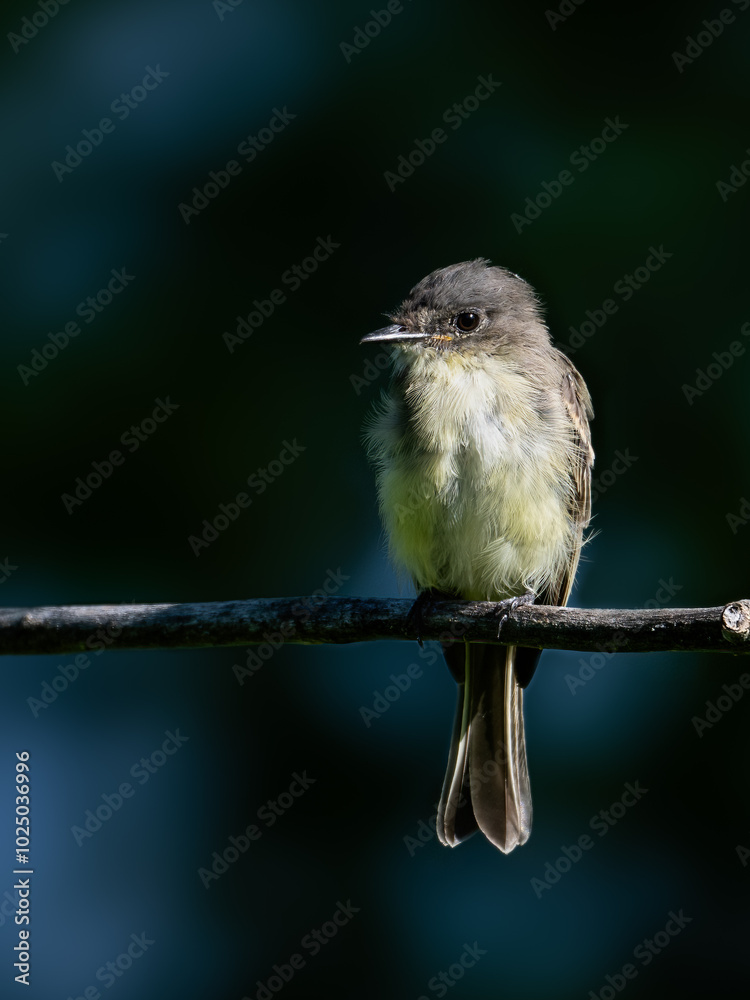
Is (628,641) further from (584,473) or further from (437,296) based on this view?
(437,296)

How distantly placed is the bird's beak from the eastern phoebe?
0.01 metres

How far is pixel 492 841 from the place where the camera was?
434 cm

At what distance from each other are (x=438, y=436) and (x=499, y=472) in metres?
0.27

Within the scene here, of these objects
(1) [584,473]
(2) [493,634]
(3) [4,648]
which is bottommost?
(3) [4,648]

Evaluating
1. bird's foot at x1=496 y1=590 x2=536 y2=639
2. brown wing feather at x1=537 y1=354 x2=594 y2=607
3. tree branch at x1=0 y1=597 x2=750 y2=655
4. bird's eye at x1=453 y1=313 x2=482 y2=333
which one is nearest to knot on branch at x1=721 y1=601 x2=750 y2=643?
tree branch at x1=0 y1=597 x2=750 y2=655

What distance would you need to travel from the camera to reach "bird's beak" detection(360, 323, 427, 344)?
14.9 feet

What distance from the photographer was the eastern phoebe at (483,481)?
419 cm

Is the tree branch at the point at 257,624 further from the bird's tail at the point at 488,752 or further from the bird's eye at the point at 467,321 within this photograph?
the bird's eye at the point at 467,321

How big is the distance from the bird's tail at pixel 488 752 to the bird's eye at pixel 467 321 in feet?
4.42

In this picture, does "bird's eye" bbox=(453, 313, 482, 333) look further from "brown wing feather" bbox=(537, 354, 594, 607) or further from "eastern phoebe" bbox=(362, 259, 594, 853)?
"brown wing feather" bbox=(537, 354, 594, 607)

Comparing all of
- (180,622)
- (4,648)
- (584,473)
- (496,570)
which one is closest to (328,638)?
(180,622)

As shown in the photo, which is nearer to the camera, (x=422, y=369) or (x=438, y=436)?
(x=438, y=436)

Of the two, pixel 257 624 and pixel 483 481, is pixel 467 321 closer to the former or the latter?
pixel 483 481

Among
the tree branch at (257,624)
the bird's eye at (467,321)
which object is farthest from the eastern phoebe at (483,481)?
the tree branch at (257,624)
